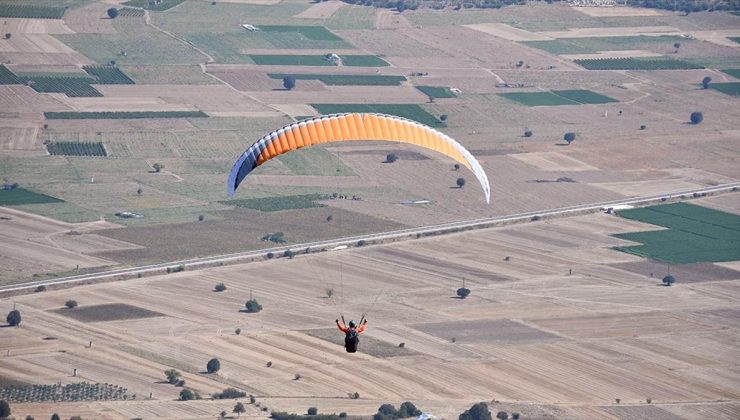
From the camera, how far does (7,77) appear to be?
134 meters

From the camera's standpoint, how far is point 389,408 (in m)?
68.7

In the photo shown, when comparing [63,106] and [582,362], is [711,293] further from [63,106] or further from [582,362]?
[63,106]

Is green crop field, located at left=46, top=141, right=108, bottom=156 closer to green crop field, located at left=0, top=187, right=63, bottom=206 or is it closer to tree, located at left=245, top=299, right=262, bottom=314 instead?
green crop field, located at left=0, top=187, right=63, bottom=206

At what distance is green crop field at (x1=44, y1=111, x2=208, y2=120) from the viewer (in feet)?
410

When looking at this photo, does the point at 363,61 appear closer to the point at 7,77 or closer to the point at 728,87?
the point at 728,87

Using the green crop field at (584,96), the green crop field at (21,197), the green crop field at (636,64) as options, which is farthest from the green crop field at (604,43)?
the green crop field at (21,197)

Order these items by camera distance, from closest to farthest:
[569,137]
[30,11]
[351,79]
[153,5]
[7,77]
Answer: [569,137] → [7,77] → [351,79] → [30,11] → [153,5]

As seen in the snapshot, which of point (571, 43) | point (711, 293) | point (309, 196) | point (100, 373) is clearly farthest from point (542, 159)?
point (100, 373)

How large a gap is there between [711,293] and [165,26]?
245ft

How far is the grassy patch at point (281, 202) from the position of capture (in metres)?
105

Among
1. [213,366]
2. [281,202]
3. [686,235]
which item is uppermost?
[213,366]

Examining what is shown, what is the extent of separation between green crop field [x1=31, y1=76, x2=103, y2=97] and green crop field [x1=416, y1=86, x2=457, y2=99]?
25306 mm

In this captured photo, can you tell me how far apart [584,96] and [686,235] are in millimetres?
42719

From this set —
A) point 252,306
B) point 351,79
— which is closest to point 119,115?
point 351,79
